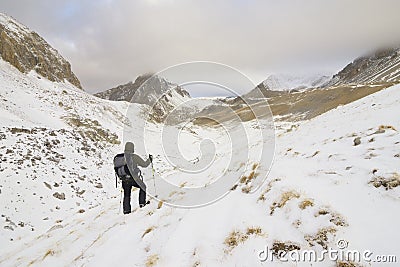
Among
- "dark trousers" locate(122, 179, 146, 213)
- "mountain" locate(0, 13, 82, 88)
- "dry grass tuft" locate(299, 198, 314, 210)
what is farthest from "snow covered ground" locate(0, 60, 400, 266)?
"mountain" locate(0, 13, 82, 88)

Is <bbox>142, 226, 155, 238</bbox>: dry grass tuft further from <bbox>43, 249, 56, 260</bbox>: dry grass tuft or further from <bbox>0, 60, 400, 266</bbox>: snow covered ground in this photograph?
<bbox>43, 249, 56, 260</bbox>: dry grass tuft

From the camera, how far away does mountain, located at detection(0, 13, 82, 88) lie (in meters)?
49.4

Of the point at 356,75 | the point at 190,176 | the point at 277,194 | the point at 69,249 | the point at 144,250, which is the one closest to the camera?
the point at 144,250

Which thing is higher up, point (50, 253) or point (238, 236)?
point (238, 236)

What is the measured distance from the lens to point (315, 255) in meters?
4.08

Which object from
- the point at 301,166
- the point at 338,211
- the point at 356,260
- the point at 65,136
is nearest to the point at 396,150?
the point at 301,166

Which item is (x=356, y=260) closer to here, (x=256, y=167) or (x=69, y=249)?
(x=256, y=167)

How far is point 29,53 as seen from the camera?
5531 cm

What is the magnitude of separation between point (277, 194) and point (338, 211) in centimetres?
167

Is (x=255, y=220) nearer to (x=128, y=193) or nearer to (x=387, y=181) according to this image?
(x=387, y=181)

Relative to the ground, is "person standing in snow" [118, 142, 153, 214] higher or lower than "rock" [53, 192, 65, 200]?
higher

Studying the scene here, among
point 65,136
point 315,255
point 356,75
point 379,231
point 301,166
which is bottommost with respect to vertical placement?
point 315,255

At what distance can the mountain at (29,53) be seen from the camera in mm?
49438

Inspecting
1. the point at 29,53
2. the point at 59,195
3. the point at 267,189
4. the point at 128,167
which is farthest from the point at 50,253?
the point at 29,53
